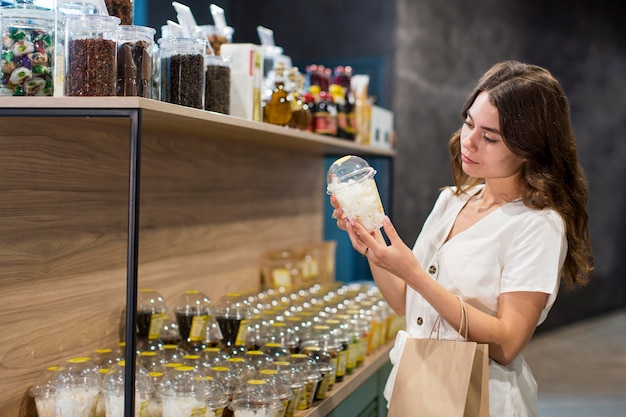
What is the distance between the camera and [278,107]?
8.78ft

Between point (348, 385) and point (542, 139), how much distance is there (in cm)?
105

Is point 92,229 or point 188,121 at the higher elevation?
point 188,121

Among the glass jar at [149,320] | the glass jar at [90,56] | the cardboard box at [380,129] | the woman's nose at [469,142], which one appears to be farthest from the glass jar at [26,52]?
the cardboard box at [380,129]

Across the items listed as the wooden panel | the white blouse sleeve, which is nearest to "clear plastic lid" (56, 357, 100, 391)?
the wooden panel

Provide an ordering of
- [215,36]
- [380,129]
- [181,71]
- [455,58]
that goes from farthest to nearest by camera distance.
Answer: [455,58]
[380,129]
[215,36]
[181,71]

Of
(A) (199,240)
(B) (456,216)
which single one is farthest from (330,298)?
(B) (456,216)

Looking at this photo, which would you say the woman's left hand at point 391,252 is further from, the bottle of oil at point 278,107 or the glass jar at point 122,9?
the bottle of oil at point 278,107

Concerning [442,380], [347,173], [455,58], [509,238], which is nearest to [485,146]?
[509,238]

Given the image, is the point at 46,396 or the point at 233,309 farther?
the point at 233,309

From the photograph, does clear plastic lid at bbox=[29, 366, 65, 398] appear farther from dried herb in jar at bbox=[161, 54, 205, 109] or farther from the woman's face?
the woman's face

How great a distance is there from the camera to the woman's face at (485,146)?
1.94 meters

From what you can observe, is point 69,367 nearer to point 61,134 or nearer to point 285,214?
point 61,134

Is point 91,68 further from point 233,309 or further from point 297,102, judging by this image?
point 297,102

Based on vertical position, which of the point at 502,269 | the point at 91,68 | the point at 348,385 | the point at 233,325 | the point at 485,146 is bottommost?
the point at 348,385
